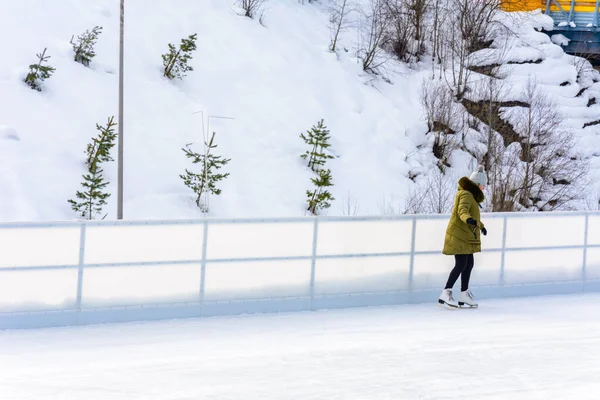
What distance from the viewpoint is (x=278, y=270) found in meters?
10.1

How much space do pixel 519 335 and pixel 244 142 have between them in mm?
20809

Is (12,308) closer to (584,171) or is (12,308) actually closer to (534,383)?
(534,383)

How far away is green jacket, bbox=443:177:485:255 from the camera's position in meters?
10.4

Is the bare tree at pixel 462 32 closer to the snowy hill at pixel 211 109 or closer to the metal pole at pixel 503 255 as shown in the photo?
the snowy hill at pixel 211 109

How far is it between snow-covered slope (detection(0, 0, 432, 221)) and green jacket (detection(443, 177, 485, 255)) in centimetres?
1525

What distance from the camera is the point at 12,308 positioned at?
857cm

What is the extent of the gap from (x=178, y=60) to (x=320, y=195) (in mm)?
8206

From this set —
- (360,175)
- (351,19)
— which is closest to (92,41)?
(360,175)

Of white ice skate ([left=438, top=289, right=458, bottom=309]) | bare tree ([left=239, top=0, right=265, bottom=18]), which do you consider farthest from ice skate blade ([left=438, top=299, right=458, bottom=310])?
bare tree ([left=239, top=0, right=265, bottom=18])

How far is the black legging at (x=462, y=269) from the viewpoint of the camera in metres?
10.6

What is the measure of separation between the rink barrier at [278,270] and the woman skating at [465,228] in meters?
0.70

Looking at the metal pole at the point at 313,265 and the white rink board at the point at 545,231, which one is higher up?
the white rink board at the point at 545,231

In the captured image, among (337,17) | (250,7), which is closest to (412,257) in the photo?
(250,7)

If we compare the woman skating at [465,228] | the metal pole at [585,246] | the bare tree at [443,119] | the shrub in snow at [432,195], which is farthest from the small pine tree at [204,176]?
the woman skating at [465,228]
